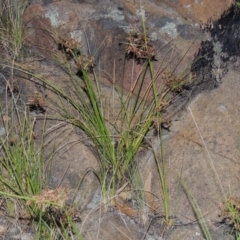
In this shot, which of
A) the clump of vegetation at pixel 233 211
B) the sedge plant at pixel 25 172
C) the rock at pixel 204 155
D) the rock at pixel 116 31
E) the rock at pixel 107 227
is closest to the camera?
the clump of vegetation at pixel 233 211

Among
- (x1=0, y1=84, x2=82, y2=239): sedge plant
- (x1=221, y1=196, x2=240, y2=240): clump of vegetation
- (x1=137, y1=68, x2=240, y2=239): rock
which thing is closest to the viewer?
(x1=221, y1=196, x2=240, y2=240): clump of vegetation

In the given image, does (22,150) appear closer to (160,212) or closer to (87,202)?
(87,202)

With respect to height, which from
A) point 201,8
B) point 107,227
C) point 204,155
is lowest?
point 107,227

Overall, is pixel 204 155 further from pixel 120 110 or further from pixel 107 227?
pixel 107 227

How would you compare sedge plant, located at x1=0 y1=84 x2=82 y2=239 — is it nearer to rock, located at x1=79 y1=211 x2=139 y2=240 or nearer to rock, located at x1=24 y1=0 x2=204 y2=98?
rock, located at x1=79 y1=211 x2=139 y2=240

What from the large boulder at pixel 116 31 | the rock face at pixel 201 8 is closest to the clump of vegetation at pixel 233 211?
the large boulder at pixel 116 31

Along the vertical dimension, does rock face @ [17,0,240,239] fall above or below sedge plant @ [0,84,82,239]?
above

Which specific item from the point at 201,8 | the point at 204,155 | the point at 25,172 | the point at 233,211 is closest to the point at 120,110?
the point at 204,155

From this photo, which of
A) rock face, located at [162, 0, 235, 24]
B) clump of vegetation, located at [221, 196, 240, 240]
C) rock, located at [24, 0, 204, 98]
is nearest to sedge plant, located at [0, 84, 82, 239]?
rock, located at [24, 0, 204, 98]

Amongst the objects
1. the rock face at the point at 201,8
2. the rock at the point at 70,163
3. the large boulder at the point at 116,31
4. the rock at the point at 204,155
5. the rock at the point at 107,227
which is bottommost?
the rock at the point at 107,227

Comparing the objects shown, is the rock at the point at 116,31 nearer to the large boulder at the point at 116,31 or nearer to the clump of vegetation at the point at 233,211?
the large boulder at the point at 116,31

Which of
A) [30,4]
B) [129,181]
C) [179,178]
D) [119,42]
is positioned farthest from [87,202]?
[30,4]
